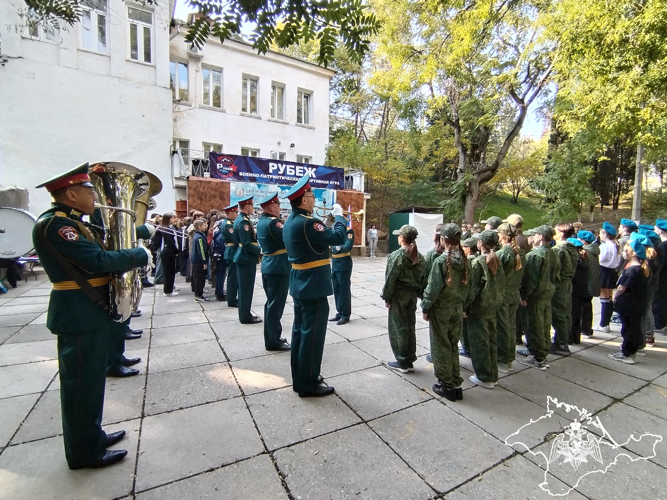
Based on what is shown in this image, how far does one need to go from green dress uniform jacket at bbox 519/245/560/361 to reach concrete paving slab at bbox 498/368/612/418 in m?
0.34

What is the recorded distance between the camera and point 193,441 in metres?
2.45

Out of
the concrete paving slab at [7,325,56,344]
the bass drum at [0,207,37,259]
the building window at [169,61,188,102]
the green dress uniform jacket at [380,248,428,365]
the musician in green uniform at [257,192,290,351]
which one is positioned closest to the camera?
the green dress uniform jacket at [380,248,428,365]

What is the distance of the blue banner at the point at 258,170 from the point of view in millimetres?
12773

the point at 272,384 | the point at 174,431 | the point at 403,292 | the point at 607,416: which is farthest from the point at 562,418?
the point at 174,431

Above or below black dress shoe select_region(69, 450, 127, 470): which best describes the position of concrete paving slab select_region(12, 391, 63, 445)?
below

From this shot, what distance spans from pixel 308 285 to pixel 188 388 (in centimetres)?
156

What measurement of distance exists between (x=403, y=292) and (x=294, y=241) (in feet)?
4.41

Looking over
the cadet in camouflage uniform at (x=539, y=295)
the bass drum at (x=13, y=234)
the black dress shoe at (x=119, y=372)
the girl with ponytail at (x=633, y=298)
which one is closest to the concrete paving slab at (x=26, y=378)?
the black dress shoe at (x=119, y=372)

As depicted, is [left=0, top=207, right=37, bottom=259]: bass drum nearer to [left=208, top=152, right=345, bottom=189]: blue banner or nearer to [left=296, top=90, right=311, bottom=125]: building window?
[left=208, top=152, right=345, bottom=189]: blue banner

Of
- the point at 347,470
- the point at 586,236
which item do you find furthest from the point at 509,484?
the point at 586,236

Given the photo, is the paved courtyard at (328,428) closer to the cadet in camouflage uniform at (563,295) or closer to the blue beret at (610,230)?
the cadet in camouflage uniform at (563,295)

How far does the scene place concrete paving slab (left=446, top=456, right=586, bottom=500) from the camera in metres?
2.04

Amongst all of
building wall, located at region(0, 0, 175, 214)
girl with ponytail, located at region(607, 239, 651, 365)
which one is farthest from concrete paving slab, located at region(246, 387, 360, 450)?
building wall, located at region(0, 0, 175, 214)

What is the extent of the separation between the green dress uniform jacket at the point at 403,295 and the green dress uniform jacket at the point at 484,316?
0.55 metres
